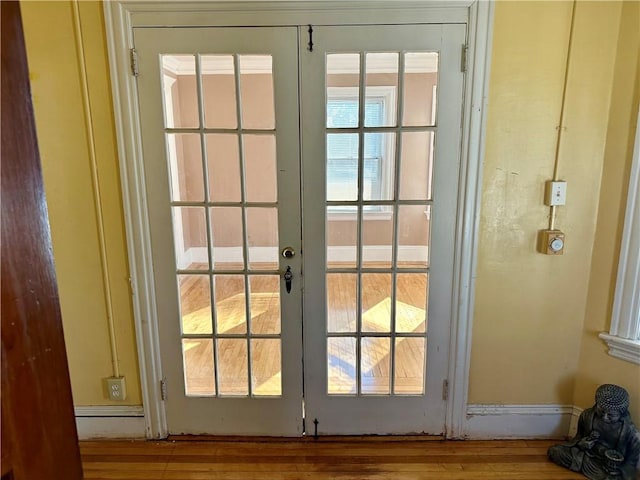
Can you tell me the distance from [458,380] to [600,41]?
1.71 meters

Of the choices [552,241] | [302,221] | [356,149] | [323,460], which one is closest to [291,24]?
[356,149]

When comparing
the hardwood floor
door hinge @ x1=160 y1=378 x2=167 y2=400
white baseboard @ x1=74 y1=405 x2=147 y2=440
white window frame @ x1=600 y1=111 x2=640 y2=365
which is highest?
white window frame @ x1=600 y1=111 x2=640 y2=365

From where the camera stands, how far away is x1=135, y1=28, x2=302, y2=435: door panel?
5.99ft

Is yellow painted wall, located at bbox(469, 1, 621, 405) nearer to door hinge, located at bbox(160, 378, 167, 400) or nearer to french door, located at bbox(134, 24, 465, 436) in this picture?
french door, located at bbox(134, 24, 465, 436)

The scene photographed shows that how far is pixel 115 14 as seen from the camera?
1756 millimetres

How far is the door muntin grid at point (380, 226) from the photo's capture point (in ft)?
6.02

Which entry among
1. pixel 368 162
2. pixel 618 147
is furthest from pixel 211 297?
pixel 618 147

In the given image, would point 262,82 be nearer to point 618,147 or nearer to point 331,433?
point 618,147

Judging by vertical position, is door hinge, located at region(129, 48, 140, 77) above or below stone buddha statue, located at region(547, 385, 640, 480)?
above

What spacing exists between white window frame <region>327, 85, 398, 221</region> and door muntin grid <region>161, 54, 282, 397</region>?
0.30m

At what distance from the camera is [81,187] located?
1922mm

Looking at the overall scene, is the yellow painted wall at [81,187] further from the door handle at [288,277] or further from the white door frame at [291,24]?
the door handle at [288,277]

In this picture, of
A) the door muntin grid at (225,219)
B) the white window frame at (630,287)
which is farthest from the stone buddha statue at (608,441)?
the door muntin grid at (225,219)

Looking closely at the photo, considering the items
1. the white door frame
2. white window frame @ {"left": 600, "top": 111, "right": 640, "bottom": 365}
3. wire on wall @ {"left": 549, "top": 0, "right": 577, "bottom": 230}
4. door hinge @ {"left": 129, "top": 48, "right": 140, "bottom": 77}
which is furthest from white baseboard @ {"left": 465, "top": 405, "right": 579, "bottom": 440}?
door hinge @ {"left": 129, "top": 48, "right": 140, "bottom": 77}
